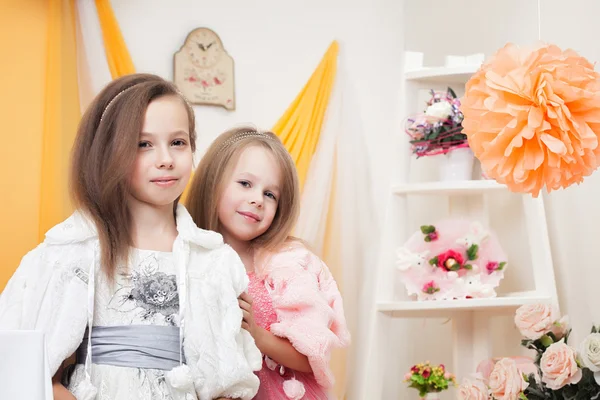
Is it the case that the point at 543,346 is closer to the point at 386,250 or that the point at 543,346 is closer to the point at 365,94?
the point at 386,250

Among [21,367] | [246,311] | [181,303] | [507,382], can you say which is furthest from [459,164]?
[21,367]

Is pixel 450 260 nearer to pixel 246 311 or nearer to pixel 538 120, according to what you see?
pixel 246 311

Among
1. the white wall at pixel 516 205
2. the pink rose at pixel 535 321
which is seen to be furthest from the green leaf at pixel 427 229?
the pink rose at pixel 535 321

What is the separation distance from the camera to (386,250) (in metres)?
2.49

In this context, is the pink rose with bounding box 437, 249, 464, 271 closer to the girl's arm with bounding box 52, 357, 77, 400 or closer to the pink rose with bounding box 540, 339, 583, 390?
the pink rose with bounding box 540, 339, 583, 390

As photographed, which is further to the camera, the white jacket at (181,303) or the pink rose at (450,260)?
the pink rose at (450,260)

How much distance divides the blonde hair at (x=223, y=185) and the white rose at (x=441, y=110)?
0.61 meters

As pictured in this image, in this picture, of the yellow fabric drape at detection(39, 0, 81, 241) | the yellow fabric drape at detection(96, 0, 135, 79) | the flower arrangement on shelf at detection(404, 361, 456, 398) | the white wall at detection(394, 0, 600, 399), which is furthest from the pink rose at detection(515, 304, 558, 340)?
the yellow fabric drape at detection(96, 0, 135, 79)

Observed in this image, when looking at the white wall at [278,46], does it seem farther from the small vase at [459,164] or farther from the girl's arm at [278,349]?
the girl's arm at [278,349]

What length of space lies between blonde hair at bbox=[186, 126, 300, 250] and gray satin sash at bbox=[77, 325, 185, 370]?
50cm

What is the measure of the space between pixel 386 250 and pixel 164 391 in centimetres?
117

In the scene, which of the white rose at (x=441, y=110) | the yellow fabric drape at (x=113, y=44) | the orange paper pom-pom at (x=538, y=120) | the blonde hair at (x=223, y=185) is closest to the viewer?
the orange paper pom-pom at (x=538, y=120)

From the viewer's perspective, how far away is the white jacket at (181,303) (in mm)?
1376

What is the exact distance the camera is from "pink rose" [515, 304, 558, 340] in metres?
1.74
